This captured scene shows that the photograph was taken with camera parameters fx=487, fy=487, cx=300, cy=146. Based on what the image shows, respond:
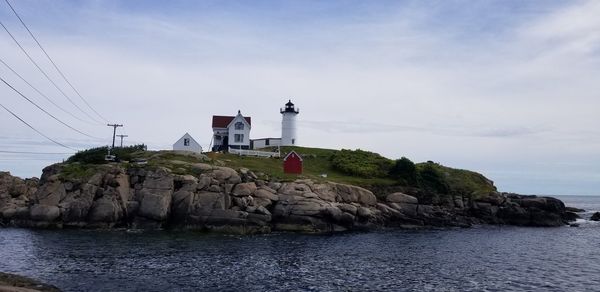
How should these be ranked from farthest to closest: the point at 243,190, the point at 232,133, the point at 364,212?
the point at 232,133
the point at 364,212
the point at 243,190

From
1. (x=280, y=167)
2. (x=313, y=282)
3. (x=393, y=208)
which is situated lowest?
(x=313, y=282)

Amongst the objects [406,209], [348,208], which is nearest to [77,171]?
[348,208]

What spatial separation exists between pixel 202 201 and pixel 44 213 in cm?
1931

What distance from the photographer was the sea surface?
33625 mm

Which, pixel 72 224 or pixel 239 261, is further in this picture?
pixel 72 224

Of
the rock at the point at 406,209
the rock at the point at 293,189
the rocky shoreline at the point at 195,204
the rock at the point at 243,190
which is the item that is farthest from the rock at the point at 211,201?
the rock at the point at 406,209

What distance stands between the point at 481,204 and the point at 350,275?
5152 cm

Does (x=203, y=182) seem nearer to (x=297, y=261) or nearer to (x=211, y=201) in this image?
(x=211, y=201)

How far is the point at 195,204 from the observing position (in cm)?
6175

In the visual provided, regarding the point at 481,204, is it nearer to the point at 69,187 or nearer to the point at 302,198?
the point at 302,198

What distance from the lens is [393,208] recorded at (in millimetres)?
72750

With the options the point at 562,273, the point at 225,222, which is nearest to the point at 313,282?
the point at 562,273

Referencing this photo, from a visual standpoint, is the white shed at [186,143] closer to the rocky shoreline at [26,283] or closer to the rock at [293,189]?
the rock at [293,189]

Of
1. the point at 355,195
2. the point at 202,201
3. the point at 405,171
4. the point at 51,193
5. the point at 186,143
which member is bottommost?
the point at 202,201
